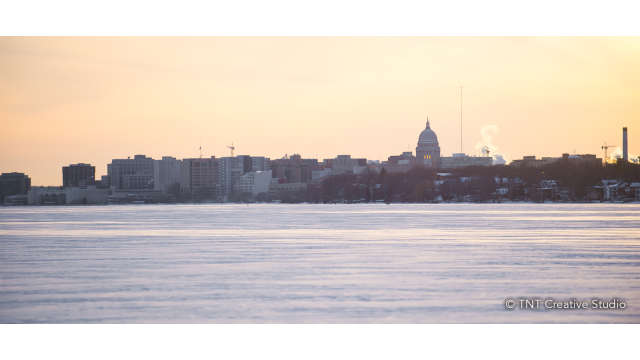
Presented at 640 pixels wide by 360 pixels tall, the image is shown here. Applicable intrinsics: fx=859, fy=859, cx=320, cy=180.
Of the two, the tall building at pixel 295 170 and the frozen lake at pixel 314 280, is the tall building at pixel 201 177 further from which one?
the frozen lake at pixel 314 280

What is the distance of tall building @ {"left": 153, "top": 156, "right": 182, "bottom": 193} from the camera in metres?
96.7

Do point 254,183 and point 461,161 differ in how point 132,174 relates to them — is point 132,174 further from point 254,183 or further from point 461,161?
point 461,161

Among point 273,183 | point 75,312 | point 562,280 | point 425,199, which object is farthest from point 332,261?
point 273,183

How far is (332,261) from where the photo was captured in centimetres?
1838

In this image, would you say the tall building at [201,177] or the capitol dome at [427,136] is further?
the tall building at [201,177]

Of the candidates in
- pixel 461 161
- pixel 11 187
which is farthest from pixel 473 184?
pixel 11 187

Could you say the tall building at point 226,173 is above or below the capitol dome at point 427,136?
below

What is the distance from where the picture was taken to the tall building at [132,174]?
280 ft

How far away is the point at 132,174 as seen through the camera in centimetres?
9262

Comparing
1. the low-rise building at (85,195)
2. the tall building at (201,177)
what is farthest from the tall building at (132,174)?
the tall building at (201,177)

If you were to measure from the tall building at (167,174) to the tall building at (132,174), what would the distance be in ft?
3.48

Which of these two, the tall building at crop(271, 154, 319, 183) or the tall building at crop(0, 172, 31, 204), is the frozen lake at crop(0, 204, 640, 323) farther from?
the tall building at crop(271, 154, 319, 183)

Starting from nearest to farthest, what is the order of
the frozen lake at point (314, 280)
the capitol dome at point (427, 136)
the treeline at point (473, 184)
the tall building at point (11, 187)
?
the frozen lake at point (314, 280) → the tall building at point (11, 187) → the capitol dome at point (427, 136) → the treeline at point (473, 184)
